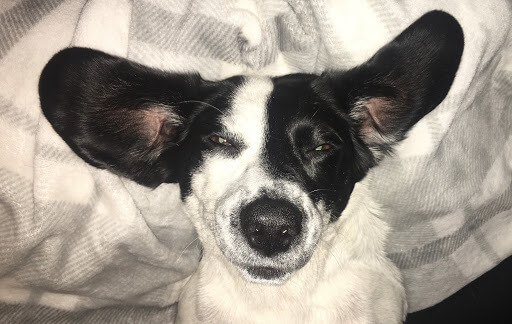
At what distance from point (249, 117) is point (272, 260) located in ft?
1.60

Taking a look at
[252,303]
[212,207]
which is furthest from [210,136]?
[252,303]

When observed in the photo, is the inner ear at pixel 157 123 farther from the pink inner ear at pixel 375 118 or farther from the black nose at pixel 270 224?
the pink inner ear at pixel 375 118

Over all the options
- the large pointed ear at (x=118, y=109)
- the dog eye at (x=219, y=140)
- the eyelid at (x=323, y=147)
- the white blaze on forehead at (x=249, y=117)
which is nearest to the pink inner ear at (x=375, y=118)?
the eyelid at (x=323, y=147)

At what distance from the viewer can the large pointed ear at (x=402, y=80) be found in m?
1.48

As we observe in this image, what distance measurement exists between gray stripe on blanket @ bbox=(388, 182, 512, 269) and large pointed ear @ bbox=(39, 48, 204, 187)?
1167 mm

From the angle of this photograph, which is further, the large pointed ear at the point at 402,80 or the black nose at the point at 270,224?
the large pointed ear at the point at 402,80

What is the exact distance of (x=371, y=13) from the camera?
5.44 feet

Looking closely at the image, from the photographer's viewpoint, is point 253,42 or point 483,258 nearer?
point 253,42

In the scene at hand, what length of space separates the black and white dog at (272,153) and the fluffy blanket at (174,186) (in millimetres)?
134

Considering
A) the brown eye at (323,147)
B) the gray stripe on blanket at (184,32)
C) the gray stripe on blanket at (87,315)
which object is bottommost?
the gray stripe on blanket at (87,315)

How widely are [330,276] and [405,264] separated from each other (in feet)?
2.15

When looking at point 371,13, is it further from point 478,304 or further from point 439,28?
point 478,304

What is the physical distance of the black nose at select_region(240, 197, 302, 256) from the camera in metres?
1.37

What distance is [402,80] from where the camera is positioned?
1.58 meters
